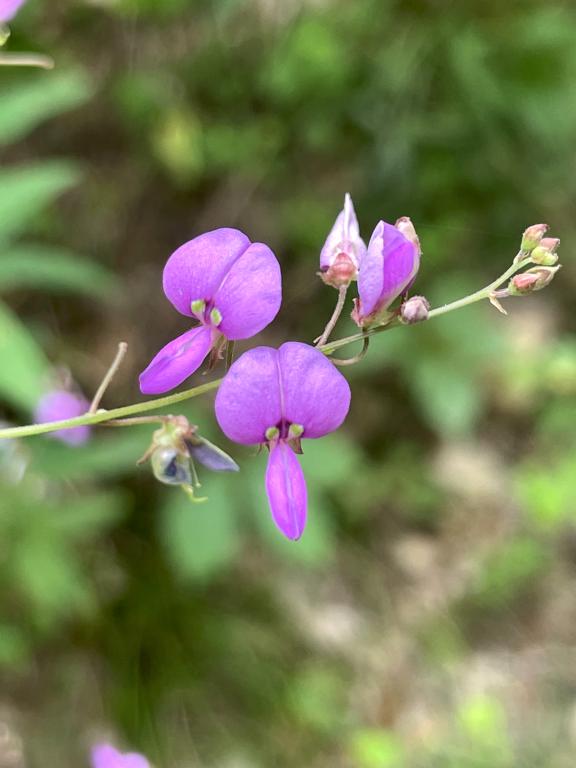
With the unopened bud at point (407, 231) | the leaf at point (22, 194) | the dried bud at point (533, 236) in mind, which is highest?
the leaf at point (22, 194)

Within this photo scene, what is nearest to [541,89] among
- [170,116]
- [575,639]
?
[170,116]

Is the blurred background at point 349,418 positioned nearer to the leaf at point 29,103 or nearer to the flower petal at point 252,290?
the leaf at point 29,103

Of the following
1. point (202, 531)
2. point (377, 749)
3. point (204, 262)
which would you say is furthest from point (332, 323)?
point (377, 749)

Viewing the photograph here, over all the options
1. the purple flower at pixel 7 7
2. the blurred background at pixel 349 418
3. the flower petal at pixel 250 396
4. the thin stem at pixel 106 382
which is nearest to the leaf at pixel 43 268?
the blurred background at pixel 349 418

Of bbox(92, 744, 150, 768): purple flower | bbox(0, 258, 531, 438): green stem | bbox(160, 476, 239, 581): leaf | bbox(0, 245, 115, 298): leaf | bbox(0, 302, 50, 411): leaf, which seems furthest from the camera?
bbox(160, 476, 239, 581): leaf

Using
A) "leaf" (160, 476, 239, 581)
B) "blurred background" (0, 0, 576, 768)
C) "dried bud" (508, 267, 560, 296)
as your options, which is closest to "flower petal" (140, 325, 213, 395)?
"dried bud" (508, 267, 560, 296)

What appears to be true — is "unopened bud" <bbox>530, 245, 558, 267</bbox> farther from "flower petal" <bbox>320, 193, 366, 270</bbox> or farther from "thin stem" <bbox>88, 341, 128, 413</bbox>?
"thin stem" <bbox>88, 341, 128, 413</bbox>
